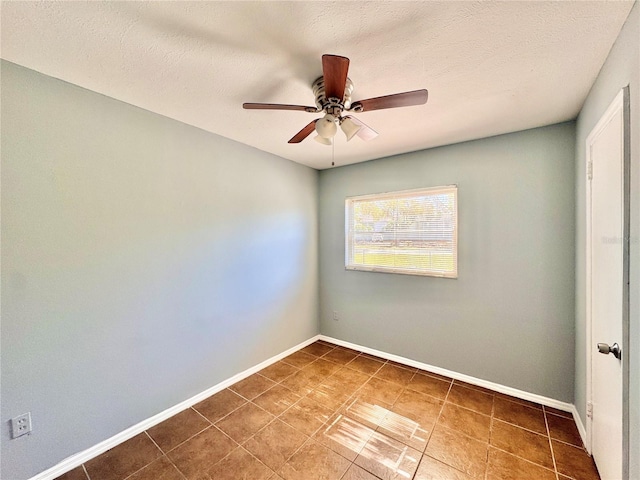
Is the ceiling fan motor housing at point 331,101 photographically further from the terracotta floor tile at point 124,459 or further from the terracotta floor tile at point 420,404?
the terracotta floor tile at point 124,459

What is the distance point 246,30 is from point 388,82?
90cm

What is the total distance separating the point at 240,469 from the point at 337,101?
7.74 ft

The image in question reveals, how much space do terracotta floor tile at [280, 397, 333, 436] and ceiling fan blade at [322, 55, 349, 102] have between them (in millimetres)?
2335

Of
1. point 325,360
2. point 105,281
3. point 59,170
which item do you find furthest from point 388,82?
point 325,360

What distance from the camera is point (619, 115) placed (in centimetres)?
123

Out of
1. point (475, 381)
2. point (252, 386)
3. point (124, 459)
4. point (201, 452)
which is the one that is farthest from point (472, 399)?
point (124, 459)

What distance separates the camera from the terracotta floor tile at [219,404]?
6.97ft

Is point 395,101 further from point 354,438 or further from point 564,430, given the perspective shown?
point 564,430

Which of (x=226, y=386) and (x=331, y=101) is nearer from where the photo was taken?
(x=331, y=101)

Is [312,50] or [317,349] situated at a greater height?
[312,50]

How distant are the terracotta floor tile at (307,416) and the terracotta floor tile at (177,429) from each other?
654 mm

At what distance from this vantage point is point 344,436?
1872 mm

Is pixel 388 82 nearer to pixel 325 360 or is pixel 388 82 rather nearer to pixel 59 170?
pixel 59 170

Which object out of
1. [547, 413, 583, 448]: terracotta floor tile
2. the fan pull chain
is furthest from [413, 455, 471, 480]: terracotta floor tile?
the fan pull chain
